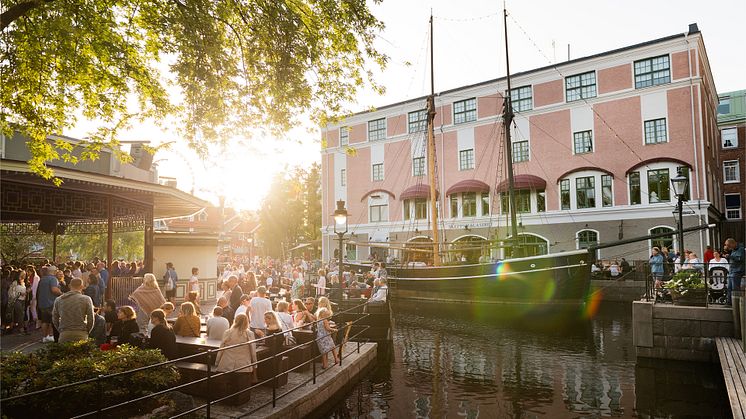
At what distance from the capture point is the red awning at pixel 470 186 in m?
31.3

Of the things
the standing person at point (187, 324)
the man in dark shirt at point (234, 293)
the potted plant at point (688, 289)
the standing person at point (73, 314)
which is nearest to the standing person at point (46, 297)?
the standing person at point (73, 314)

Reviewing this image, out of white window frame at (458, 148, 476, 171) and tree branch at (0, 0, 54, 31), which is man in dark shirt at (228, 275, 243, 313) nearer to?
tree branch at (0, 0, 54, 31)

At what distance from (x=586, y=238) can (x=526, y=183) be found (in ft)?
16.6

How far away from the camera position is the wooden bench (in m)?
6.66

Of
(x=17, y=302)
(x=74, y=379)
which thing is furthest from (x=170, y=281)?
(x=74, y=379)

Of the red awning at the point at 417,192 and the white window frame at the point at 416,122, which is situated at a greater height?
the white window frame at the point at 416,122

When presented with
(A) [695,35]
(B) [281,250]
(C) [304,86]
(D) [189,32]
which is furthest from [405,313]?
(B) [281,250]

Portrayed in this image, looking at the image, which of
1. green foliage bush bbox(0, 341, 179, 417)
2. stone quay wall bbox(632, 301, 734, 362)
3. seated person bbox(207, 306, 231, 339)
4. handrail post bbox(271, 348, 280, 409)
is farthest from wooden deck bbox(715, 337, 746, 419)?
seated person bbox(207, 306, 231, 339)

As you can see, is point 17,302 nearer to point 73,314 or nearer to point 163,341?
point 73,314

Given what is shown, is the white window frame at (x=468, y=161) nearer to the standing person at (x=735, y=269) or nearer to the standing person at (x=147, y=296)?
the standing person at (x=735, y=269)

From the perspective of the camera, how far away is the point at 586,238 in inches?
1106

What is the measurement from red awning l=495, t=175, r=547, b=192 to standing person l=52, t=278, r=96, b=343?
Result: 26.4m

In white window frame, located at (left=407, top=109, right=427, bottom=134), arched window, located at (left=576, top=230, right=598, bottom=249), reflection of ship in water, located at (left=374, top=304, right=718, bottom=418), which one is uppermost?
white window frame, located at (left=407, top=109, right=427, bottom=134)

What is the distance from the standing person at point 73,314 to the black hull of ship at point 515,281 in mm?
17718
